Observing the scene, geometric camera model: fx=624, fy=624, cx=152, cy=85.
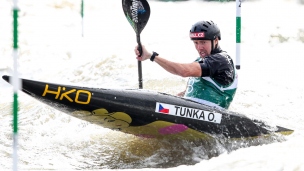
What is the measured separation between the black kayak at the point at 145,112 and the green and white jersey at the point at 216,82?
132 millimetres

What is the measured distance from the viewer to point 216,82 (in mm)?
4934

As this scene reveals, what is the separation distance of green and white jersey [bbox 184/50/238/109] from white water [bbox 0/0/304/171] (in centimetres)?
35

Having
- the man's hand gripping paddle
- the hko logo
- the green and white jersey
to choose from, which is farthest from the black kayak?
the man's hand gripping paddle

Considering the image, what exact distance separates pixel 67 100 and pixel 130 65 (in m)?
4.75

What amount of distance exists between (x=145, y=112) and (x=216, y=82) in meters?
0.65

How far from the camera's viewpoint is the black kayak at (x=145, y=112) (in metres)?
4.45

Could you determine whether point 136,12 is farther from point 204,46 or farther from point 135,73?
point 135,73

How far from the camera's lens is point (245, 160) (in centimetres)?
375

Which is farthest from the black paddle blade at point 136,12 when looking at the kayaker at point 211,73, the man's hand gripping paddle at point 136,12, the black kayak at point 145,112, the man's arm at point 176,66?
the black kayak at point 145,112

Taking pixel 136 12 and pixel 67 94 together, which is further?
pixel 136 12

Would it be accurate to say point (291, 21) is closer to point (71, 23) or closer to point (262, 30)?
point (262, 30)

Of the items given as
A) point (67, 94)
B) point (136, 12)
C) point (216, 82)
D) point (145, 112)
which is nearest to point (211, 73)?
point (216, 82)

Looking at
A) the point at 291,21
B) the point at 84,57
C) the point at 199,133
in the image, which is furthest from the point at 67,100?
the point at 291,21

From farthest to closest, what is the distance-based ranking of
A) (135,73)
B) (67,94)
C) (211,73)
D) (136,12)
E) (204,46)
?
(135,73) → (136,12) → (204,46) → (211,73) → (67,94)
